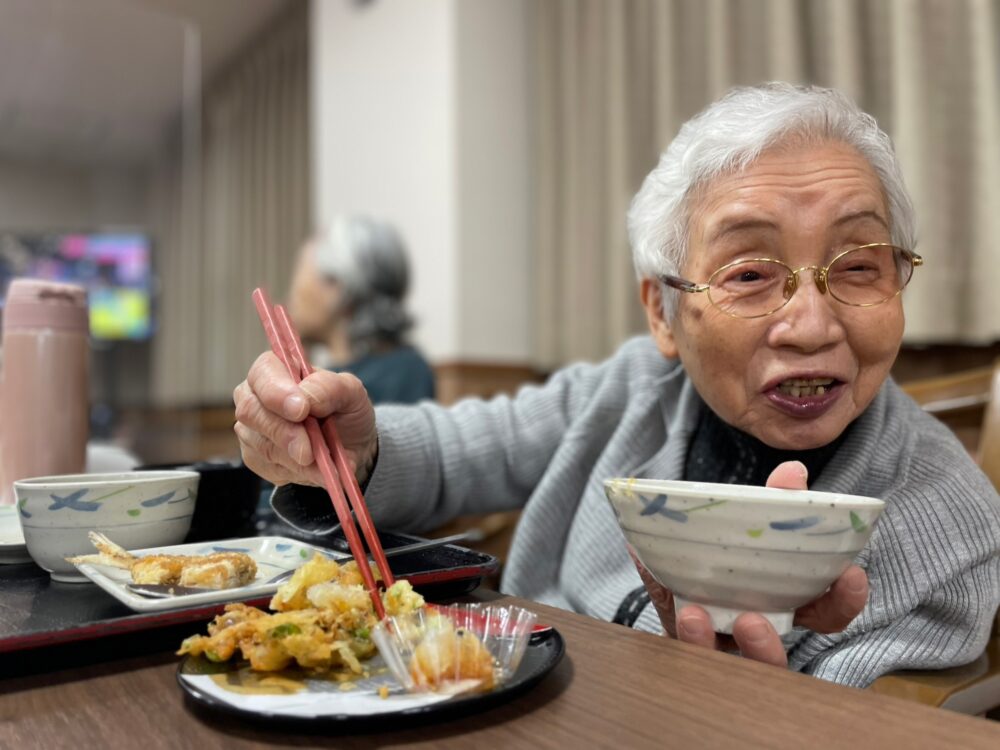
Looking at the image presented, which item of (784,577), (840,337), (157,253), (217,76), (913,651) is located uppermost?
(217,76)

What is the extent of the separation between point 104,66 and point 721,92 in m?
3.98

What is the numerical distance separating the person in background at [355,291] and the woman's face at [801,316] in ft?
5.87

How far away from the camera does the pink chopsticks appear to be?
2.03ft

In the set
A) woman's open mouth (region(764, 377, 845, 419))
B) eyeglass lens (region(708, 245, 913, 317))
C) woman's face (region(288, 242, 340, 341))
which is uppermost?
woman's face (region(288, 242, 340, 341))

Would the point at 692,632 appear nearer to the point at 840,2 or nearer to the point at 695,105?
the point at 840,2

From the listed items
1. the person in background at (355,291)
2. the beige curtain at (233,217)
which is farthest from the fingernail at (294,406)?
the beige curtain at (233,217)

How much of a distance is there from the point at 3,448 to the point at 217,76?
4991 mm

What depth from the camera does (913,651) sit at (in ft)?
2.43

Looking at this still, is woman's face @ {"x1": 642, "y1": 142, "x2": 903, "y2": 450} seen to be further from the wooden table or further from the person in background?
the person in background

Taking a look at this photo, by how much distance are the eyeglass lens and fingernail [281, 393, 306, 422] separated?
46 cm

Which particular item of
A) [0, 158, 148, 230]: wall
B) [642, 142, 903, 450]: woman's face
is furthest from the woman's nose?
[0, 158, 148, 230]: wall

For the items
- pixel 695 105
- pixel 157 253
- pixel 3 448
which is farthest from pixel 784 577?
pixel 157 253

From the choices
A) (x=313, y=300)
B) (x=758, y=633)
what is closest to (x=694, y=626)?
(x=758, y=633)

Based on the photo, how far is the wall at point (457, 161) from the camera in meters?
3.02
